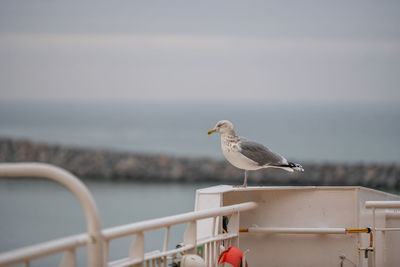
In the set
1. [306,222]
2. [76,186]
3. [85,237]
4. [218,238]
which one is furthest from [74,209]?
[76,186]

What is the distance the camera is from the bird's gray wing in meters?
4.24

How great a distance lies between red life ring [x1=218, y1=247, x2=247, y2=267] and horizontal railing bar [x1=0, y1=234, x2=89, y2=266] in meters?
1.25

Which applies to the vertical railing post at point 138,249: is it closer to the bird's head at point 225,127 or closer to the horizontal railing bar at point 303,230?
the horizontal railing bar at point 303,230

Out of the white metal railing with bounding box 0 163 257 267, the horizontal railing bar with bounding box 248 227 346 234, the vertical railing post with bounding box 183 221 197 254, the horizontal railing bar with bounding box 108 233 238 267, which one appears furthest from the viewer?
the horizontal railing bar with bounding box 248 227 346 234

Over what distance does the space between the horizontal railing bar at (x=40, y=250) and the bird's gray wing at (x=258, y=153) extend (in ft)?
6.78

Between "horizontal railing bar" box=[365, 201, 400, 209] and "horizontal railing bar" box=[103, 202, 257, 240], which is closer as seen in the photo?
"horizontal railing bar" box=[103, 202, 257, 240]

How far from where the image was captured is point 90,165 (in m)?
22.9

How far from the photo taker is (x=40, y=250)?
2086mm

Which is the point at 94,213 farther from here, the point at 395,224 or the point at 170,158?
the point at 170,158

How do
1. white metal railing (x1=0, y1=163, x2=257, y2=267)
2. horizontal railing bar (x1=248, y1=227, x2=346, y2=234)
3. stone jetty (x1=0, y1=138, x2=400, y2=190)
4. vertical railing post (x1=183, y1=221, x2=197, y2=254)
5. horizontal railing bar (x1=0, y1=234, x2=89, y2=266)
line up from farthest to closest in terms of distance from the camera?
1. stone jetty (x1=0, y1=138, x2=400, y2=190)
2. horizontal railing bar (x1=248, y1=227, x2=346, y2=234)
3. vertical railing post (x1=183, y1=221, x2=197, y2=254)
4. white metal railing (x1=0, y1=163, x2=257, y2=267)
5. horizontal railing bar (x1=0, y1=234, x2=89, y2=266)

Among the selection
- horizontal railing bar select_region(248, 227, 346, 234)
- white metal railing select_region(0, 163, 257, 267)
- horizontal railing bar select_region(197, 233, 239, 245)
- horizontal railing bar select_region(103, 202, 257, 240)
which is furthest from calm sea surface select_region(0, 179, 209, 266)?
white metal railing select_region(0, 163, 257, 267)

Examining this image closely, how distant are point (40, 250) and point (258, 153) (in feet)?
7.69

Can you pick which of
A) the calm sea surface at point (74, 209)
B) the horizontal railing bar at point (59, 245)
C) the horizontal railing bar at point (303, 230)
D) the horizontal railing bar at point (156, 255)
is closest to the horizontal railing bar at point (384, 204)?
the horizontal railing bar at point (303, 230)

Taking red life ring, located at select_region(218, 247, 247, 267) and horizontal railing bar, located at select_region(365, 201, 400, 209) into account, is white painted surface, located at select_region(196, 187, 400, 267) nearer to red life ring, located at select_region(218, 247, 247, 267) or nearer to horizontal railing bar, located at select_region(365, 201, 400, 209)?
horizontal railing bar, located at select_region(365, 201, 400, 209)
